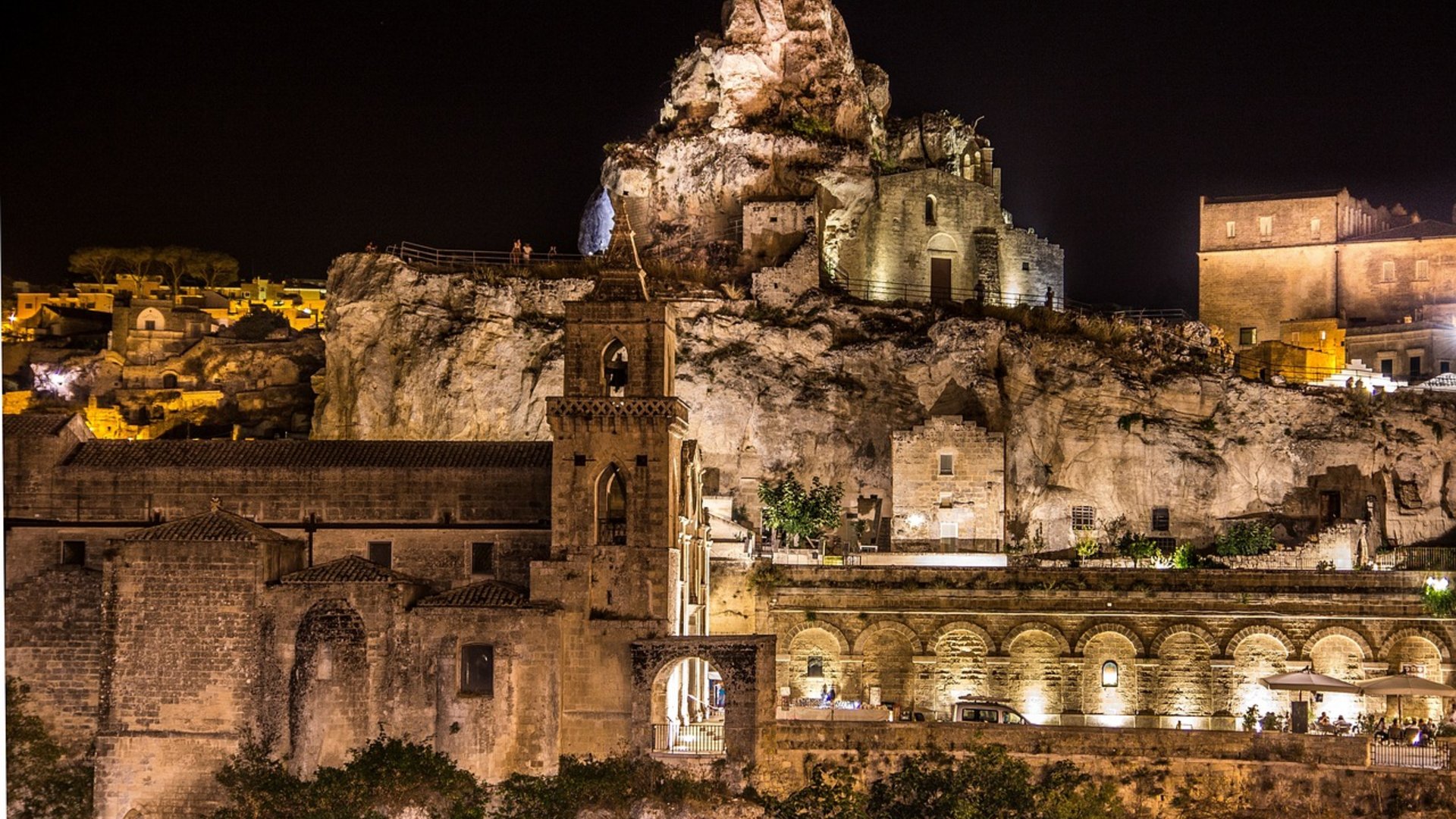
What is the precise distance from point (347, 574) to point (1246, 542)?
1188 inches

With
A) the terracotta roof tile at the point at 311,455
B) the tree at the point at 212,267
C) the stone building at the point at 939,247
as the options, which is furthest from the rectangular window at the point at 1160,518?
the tree at the point at 212,267

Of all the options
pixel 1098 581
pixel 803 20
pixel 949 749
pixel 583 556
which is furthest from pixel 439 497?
pixel 803 20

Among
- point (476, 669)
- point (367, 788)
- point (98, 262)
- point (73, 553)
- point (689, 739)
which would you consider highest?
point (98, 262)

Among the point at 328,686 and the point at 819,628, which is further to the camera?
the point at 819,628

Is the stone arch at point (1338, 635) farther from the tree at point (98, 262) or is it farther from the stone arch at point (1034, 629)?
the tree at point (98, 262)

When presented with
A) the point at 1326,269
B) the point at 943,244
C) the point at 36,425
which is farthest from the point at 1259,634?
the point at 36,425

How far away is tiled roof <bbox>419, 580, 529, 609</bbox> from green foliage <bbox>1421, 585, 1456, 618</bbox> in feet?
91.9

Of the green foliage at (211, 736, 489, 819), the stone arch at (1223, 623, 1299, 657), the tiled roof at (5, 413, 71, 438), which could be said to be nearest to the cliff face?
the stone arch at (1223, 623, 1299, 657)

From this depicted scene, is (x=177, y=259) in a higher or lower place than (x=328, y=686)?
higher

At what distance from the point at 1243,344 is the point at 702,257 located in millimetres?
26226

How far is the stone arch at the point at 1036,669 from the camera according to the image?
49.5 metres

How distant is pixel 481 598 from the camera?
4162 cm

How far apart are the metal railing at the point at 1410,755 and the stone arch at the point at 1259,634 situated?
8098 mm

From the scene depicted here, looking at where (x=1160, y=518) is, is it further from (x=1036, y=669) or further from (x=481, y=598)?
(x=481, y=598)
